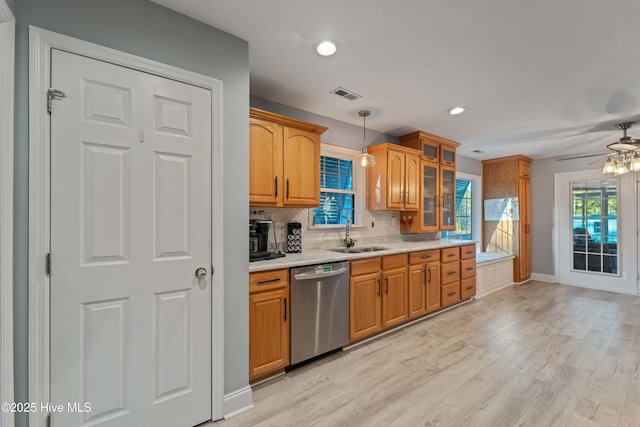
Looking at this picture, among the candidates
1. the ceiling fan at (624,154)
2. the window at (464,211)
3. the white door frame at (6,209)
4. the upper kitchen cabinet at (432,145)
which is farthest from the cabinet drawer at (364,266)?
the ceiling fan at (624,154)

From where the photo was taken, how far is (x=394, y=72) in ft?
A: 8.11

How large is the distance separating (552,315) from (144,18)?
5.23 m

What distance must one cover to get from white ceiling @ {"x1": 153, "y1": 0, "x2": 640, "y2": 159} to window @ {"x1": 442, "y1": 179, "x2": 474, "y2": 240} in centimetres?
217

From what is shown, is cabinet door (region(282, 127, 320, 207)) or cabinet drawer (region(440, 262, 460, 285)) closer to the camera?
cabinet door (region(282, 127, 320, 207))

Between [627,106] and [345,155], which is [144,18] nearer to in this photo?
[345,155]

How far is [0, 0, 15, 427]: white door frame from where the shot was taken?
1.25 metres

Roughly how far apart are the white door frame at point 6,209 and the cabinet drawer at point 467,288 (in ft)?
15.0

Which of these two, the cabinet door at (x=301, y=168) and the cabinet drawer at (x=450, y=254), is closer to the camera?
the cabinet door at (x=301, y=168)

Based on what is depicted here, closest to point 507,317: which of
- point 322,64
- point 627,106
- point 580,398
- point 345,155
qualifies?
point 580,398

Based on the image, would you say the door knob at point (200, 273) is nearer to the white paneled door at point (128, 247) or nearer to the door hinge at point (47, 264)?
the white paneled door at point (128, 247)

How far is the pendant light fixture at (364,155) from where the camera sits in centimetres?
299

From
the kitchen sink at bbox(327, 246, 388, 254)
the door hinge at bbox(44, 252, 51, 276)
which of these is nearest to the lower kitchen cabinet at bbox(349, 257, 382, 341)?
the kitchen sink at bbox(327, 246, 388, 254)

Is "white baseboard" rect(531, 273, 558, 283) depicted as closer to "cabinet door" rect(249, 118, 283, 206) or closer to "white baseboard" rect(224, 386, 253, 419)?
"cabinet door" rect(249, 118, 283, 206)

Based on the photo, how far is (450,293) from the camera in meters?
4.07
